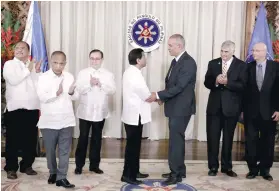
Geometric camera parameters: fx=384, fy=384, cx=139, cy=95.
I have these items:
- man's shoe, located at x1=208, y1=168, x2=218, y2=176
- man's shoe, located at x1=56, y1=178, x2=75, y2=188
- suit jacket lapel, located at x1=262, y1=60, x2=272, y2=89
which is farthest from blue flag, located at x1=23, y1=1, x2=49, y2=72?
suit jacket lapel, located at x1=262, y1=60, x2=272, y2=89

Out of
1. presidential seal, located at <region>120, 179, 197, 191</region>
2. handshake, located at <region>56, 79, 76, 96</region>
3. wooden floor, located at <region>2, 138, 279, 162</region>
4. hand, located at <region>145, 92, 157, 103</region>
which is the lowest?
presidential seal, located at <region>120, 179, 197, 191</region>

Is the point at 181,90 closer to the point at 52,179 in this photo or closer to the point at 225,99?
the point at 225,99

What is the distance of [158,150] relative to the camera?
15.5ft

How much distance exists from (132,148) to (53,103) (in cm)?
77

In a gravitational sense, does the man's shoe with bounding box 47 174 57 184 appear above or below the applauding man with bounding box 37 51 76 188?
below

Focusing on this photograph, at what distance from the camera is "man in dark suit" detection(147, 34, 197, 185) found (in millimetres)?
3266

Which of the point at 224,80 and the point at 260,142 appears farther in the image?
the point at 260,142

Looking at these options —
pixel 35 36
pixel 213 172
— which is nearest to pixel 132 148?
pixel 213 172

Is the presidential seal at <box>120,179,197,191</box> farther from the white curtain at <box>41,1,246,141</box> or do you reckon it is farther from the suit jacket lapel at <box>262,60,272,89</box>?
the white curtain at <box>41,1,246,141</box>

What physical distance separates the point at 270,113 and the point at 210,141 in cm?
61

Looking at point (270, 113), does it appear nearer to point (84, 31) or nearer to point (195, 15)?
point (195, 15)

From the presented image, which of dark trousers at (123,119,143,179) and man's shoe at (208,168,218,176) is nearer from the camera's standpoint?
dark trousers at (123,119,143,179)

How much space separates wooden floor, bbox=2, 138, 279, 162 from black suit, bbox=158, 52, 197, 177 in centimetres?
96

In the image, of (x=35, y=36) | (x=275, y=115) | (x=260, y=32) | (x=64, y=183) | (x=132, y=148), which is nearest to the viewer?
(x=64, y=183)
